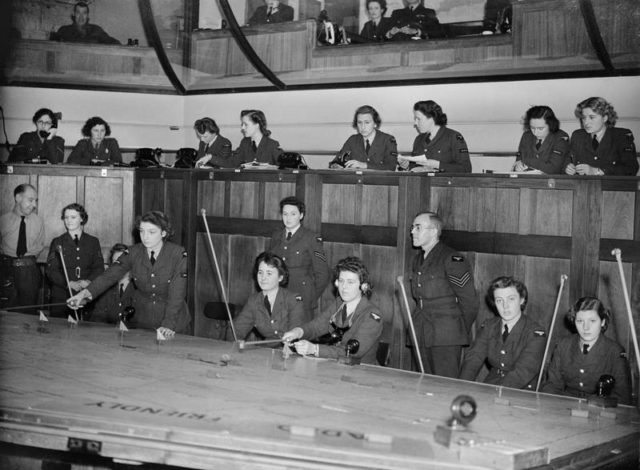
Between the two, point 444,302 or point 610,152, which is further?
point 610,152

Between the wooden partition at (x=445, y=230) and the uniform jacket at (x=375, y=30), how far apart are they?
209 centimetres

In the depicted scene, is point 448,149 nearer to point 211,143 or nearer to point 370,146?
point 370,146

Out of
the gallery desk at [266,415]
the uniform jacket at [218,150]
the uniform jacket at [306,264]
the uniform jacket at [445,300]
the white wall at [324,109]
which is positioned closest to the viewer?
the gallery desk at [266,415]

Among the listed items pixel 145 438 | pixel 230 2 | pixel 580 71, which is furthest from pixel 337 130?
pixel 145 438

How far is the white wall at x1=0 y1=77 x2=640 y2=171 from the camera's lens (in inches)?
317

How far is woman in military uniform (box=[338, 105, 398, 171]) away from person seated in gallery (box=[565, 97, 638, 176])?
4.86 ft

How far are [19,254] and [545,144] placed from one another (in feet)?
14.5

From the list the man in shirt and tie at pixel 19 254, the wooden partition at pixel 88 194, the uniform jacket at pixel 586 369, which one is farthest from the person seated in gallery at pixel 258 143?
the uniform jacket at pixel 586 369

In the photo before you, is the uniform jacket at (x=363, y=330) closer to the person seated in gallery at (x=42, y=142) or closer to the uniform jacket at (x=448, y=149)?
the uniform jacket at (x=448, y=149)

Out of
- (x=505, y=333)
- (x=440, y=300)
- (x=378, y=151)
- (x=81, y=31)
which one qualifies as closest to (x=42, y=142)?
(x=81, y=31)

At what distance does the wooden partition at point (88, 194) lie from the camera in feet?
28.6

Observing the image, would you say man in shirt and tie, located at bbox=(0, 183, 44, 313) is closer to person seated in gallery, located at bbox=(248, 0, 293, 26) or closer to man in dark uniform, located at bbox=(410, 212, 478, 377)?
person seated in gallery, located at bbox=(248, 0, 293, 26)

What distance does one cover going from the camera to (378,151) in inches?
310

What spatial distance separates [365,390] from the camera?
459cm
